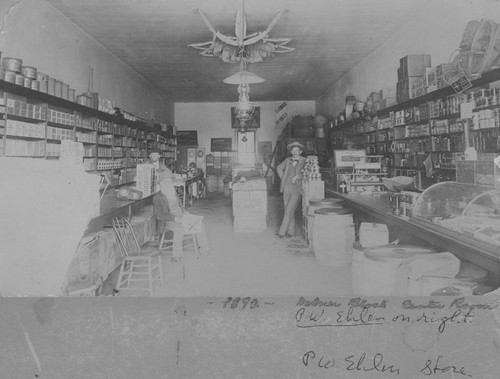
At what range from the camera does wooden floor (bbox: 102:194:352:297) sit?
9.61 feet

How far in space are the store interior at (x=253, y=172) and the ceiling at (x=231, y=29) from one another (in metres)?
0.04

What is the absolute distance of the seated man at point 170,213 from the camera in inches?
152

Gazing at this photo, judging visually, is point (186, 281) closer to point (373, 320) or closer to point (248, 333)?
point (248, 333)

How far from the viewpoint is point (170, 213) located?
3.98 m

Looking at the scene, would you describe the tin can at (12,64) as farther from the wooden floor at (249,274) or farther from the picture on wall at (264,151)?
the picture on wall at (264,151)

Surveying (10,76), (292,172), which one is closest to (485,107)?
(292,172)

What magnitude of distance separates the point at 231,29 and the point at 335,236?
440 cm

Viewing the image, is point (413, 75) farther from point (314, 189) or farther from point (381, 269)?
point (381, 269)

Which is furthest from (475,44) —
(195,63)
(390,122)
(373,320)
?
(195,63)

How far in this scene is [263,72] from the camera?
981cm

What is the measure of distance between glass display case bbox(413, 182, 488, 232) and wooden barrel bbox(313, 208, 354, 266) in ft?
2.44

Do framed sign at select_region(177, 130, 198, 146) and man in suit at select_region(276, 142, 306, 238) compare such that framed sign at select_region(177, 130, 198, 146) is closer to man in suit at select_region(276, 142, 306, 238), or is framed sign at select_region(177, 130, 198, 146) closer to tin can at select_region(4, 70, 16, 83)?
man in suit at select_region(276, 142, 306, 238)

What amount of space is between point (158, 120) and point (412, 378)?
470 inches

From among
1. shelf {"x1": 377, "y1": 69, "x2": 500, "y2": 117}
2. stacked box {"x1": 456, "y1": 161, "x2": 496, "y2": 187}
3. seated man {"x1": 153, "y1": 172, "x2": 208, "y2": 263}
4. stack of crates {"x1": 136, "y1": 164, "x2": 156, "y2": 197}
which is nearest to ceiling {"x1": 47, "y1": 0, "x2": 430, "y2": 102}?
shelf {"x1": 377, "y1": 69, "x2": 500, "y2": 117}
